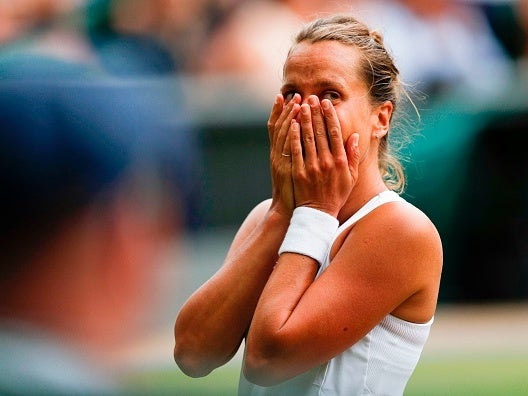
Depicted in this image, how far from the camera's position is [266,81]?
5137 mm

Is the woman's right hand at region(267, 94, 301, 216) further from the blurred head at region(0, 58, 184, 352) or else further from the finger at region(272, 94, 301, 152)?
the blurred head at region(0, 58, 184, 352)

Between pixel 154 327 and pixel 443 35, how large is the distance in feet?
7.10

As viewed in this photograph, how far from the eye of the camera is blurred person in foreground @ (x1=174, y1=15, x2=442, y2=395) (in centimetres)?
219

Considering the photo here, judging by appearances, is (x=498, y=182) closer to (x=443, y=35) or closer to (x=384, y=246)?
(x=443, y=35)

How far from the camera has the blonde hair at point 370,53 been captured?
241 cm

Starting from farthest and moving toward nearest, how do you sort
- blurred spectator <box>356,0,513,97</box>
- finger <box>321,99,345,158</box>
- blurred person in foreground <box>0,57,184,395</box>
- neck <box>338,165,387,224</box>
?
blurred spectator <box>356,0,513,97</box> < blurred person in foreground <box>0,57,184,395</box> < neck <box>338,165,387,224</box> < finger <box>321,99,345,158</box>

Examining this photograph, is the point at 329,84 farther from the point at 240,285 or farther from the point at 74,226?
the point at 74,226

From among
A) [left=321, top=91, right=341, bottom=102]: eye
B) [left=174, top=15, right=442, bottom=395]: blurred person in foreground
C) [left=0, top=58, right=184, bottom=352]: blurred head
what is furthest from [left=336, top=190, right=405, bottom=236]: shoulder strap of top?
[left=0, top=58, right=184, bottom=352]: blurred head

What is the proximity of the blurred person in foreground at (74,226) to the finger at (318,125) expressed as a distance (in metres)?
0.87

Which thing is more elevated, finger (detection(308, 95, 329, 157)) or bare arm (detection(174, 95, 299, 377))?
finger (detection(308, 95, 329, 157))

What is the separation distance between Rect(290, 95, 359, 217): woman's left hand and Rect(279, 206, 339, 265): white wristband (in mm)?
27

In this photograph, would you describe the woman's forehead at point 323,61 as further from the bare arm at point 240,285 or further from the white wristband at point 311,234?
the white wristband at point 311,234

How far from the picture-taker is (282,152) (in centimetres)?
233

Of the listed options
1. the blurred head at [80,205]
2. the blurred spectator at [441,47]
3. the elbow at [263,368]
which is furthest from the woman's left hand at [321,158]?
the blurred spectator at [441,47]
